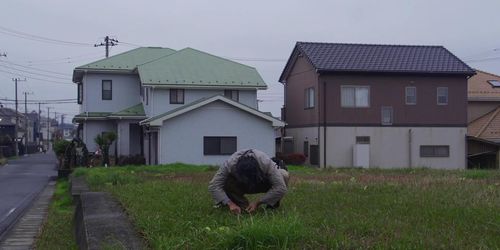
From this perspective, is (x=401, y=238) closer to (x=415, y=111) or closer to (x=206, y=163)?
(x=206, y=163)

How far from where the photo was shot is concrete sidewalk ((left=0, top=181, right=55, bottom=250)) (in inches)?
470

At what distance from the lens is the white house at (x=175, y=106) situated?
115 ft

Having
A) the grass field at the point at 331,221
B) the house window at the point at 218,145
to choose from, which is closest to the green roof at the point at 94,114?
the house window at the point at 218,145

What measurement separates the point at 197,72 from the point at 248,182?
32361 millimetres

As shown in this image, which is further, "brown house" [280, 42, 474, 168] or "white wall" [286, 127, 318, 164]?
"white wall" [286, 127, 318, 164]

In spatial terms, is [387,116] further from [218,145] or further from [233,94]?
[218,145]

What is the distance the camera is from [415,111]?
37.3 meters

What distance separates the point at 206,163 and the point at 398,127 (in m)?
11.8

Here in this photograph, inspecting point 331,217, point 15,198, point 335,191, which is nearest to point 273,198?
point 331,217

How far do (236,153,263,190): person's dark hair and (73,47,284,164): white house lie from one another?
26.0 metres

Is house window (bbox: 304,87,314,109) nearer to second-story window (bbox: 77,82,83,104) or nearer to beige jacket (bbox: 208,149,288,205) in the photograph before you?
second-story window (bbox: 77,82,83,104)

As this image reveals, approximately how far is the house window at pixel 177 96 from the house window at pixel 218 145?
421 cm

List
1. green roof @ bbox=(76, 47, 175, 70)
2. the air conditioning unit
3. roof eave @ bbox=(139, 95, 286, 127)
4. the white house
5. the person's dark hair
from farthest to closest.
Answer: green roof @ bbox=(76, 47, 175, 70), the air conditioning unit, the white house, roof eave @ bbox=(139, 95, 286, 127), the person's dark hair

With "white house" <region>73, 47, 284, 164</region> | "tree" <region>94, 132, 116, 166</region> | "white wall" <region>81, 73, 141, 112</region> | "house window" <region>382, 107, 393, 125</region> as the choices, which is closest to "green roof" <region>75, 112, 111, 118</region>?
"white house" <region>73, 47, 284, 164</region>
